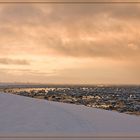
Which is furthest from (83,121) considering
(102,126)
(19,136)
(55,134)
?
(19,136)

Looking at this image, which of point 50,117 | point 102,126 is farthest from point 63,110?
point 102,126

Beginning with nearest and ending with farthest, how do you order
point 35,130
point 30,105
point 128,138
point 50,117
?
1. point 128,138
2. point 35,130
3. point 50,117
4. point 30,105

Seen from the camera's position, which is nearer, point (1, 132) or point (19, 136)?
point (19, 136)

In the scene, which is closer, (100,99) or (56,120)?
(56,120)

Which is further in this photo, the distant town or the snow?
the distant town

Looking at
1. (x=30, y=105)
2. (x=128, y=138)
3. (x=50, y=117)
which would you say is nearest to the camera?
(x=128, y=138)

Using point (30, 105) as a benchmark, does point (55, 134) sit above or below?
below

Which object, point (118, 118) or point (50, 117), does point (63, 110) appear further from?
point (118, 118)

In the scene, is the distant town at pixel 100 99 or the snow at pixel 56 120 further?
the distant town at pixel 100 99
